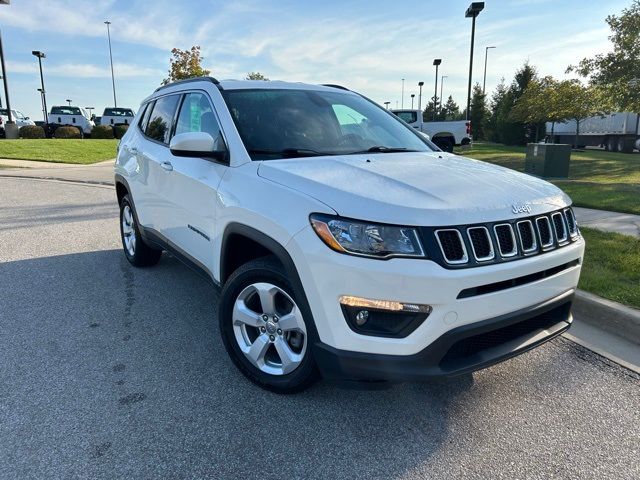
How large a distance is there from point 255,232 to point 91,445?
1.37m

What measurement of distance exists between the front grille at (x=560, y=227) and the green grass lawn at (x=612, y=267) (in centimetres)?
163

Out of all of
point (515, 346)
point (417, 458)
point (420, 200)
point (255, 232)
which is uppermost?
point (420, 200)

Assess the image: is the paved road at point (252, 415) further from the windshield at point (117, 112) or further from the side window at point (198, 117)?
the windshield at point (117, 112)

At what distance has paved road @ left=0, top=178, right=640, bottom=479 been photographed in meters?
2.34

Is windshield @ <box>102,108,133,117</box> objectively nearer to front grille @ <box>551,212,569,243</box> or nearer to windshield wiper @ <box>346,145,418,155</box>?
windshield wiper @ <box>346,145,418,155</box>

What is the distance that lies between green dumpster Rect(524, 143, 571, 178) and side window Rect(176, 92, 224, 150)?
10721mm

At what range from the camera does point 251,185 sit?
113 inches

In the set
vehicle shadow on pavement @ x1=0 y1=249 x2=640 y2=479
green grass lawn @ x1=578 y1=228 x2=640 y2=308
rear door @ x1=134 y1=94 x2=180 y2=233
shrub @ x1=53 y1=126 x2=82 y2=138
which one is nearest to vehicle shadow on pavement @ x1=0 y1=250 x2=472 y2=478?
vehicle shadow on pavement @ x1=0 y1=249 x2=640 y2=479

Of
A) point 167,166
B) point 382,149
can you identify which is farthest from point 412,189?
point 167,166

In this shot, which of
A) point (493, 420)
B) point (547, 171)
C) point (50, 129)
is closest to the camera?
point (493, 420)

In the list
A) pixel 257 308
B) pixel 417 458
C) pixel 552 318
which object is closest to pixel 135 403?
pixel 257 308

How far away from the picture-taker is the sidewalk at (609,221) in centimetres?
652

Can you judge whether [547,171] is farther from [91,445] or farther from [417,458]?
[91,445]

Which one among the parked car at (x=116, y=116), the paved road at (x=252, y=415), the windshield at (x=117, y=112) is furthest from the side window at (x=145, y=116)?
the windshield at (x=117, y=112)
